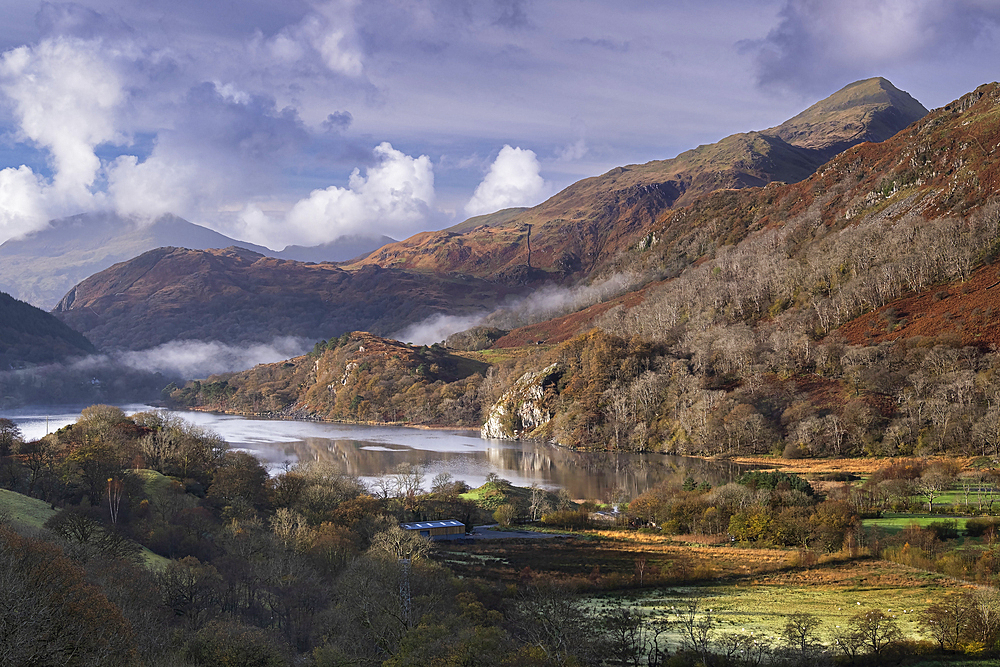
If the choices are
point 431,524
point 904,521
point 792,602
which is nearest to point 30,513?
point 431,524

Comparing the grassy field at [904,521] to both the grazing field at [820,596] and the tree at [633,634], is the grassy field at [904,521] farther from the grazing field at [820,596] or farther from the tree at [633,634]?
the tree at [633,634]

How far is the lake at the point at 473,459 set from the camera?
9200cm

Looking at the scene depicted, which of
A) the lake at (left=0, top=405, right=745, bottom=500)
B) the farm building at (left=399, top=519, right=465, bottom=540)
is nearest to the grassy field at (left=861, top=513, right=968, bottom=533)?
the lake at (left=0, top=405, right=745, bottom=500)

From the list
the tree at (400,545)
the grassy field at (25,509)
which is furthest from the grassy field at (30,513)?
the tree at (400,545)

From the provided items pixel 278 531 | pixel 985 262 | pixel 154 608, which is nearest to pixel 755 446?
pixel 985 262

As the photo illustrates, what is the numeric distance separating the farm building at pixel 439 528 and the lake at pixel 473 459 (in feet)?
72.1

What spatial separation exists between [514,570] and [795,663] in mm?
22535

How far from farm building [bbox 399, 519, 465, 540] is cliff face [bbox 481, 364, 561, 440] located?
85826 mm

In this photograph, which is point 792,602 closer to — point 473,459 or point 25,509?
point 25,509

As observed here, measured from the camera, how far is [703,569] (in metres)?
46.7

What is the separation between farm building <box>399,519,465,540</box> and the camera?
61.4 metres

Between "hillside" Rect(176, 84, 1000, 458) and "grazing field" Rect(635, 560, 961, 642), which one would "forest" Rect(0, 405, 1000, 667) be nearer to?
"grazing field" Rect(635, 560, 961, 642)

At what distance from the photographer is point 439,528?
207 ft

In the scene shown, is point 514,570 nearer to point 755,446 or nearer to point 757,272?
point 755,446
